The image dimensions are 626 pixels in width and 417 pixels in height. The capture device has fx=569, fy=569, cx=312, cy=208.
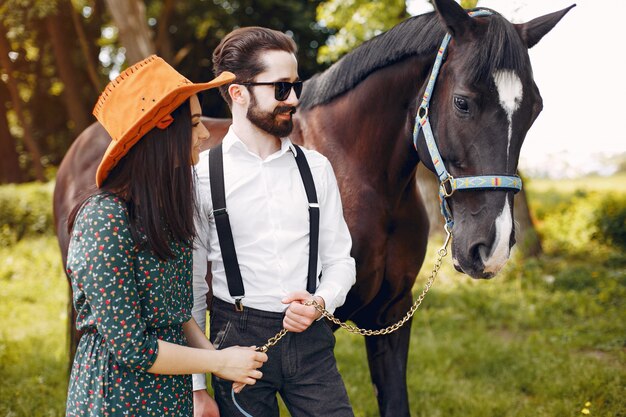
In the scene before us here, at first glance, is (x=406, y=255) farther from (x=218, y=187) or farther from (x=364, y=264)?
(x=218, y=187)

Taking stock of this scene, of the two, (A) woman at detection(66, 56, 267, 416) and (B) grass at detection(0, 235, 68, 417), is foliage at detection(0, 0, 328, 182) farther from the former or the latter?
(A) woman at detection(66, 56, 267, 416)

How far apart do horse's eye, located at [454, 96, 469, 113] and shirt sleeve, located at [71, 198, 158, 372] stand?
132 centimetres

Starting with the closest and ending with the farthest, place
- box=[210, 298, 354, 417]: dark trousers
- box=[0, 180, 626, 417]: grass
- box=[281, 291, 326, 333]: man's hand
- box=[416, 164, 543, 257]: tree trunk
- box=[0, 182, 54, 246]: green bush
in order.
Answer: box=[281, 291, 326, 333]: man's hand
box=[210, 298, 354, 417]: dark trousers
box=[0, 180, 626, 417]: grass
box=[416, 164, 543, 257]: tree trunk
box=[0, 182, 54, 246]: green bush

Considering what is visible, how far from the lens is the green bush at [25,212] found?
10.0 m

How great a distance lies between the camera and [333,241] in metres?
2.17

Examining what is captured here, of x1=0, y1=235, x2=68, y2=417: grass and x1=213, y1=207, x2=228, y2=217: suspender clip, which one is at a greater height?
x1=213, y1=207, x2=228, y2=217: suspender clip

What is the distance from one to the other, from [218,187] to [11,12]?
35.0ft

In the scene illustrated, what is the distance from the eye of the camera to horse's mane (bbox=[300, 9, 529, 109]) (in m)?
2.15

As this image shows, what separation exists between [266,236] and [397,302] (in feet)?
3.56

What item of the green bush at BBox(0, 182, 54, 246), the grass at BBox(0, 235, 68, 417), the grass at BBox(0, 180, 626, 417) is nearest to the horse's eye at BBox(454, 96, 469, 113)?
the grass at BBox(0, 180, 626, 417)

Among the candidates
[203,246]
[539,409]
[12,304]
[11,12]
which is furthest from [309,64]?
[203,246]

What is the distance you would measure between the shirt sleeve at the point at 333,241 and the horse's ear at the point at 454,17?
2.47 feet

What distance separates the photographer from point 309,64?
A: 529 inches

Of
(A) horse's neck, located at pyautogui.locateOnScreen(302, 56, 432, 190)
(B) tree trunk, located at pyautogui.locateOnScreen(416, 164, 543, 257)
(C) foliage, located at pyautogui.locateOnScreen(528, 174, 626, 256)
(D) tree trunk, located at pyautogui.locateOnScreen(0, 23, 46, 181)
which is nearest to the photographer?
(A) horse's neck, located at pyautogui.locateOnScreen(302, 56, 432, 190)
